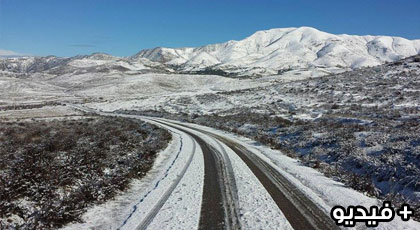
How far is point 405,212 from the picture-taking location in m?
8.00

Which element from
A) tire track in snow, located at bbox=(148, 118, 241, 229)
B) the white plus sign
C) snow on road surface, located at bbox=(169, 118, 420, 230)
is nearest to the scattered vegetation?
tire track in snow, located at bbox=(148, 118, 241, 229)

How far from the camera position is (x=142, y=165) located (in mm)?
13922

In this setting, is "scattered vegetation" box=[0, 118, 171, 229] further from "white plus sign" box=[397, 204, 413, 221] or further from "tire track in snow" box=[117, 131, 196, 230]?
"white plus sign" box=[397, 204, 413, 221]

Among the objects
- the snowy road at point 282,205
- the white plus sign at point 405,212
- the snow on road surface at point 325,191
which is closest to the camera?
the snowy road at point 282,205

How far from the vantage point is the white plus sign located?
7.74 m

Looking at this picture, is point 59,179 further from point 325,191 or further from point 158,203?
point 325,191

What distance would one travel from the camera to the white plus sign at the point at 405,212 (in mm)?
7741

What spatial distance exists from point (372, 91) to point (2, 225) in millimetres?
49973

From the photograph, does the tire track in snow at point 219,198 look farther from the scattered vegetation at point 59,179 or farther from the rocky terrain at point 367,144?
the rocky terrain at point 367,144

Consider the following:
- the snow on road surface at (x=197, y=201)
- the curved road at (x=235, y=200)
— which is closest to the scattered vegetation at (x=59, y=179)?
the snow on road surface at (x=197, y=201)

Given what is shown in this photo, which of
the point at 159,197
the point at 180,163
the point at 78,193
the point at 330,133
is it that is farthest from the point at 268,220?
the point at 330,133

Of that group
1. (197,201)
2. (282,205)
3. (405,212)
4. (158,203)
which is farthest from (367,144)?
(158,203)

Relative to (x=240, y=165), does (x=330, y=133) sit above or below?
above

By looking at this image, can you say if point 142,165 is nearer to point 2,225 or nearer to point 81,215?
point 81,215
